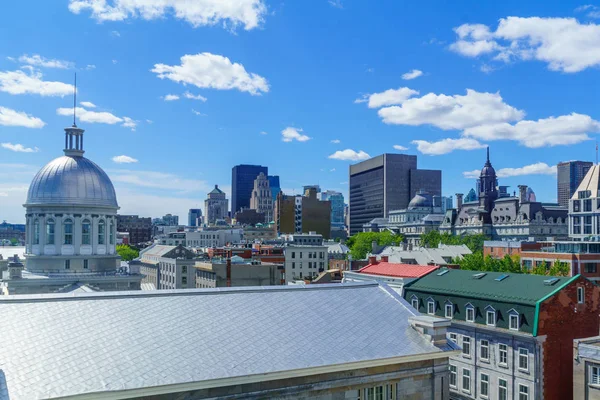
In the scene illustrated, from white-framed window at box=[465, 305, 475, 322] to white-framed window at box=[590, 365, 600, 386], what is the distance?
9945 millimetres

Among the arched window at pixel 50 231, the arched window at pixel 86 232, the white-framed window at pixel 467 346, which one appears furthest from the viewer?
the arched window at pixel 86 232

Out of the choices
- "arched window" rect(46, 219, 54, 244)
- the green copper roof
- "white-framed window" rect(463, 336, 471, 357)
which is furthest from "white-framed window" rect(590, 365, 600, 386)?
"arched window" rect(46, 219, 54, 244)

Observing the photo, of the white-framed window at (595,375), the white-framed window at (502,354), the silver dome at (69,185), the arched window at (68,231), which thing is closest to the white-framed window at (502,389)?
the white-framed window at (502,354)

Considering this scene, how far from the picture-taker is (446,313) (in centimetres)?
4503

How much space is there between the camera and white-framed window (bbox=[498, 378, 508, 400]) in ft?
127

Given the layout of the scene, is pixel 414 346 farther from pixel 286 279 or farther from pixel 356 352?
pixel 286 279

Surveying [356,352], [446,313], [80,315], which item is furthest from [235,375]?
[446,313]

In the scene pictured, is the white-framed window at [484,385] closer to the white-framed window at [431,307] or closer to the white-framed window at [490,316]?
the white-framed window at [490,316]

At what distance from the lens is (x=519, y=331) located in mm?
38562

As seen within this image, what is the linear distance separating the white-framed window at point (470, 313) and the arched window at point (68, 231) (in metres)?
38.5

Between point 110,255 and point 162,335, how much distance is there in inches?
1484

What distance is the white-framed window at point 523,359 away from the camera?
37688 millimetres

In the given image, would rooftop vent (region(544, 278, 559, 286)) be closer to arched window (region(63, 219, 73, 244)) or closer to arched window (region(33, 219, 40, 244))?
arched window (region(63, 219, 73, 244))

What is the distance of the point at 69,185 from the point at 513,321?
42.7 m
